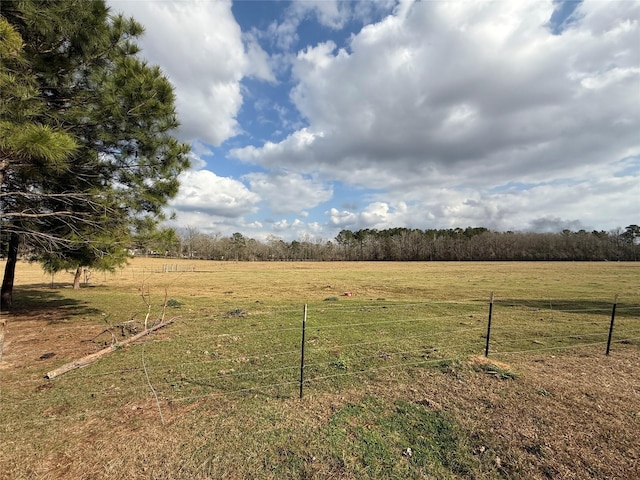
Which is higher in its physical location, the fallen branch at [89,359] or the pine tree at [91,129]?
the pine tree at [91,129]

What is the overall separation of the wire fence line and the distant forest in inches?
3245

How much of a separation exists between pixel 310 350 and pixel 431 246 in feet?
337

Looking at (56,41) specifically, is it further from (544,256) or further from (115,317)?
(544,256)

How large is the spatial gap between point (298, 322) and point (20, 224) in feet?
26.2

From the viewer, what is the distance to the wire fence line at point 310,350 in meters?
5.36

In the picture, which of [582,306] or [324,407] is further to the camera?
[582,306]

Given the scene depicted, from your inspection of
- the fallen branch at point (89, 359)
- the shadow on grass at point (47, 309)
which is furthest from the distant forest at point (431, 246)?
the fallen branch at point (89, 359)

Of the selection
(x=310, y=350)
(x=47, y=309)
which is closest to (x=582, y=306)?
(x=310, y=350)

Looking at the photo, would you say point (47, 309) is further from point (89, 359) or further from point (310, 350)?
point (310, 350)

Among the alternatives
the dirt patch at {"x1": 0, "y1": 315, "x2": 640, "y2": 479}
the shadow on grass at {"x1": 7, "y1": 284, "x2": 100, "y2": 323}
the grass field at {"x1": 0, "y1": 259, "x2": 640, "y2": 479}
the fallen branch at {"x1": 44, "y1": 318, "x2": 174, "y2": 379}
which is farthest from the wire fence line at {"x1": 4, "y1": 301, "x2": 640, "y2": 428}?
the shadow on grass at {"x1": 7, "y1": 284, "x2": 100, "y2": 323}

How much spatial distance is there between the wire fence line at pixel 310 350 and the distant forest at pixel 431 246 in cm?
8242

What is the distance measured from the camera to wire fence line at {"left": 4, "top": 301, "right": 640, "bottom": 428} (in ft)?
17.6

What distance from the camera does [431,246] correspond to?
103312mm

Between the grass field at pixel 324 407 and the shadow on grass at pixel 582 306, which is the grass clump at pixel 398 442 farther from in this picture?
the shadow on grass at pixel 582 306
